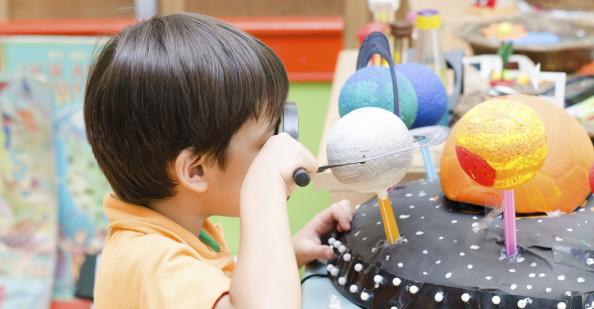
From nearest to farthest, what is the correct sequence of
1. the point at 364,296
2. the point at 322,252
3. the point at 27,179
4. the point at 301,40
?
the point at 364,296 → the point at 322,252 → the point at 27,179 → the point at 301,40

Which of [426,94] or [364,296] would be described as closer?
[364,296]

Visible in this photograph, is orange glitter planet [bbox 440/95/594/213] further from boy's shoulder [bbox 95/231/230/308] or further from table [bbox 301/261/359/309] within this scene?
boy's shoulder [bbox 95/231/230/308]

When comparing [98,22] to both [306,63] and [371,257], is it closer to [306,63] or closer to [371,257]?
[306,63]

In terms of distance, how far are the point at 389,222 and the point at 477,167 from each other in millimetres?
126

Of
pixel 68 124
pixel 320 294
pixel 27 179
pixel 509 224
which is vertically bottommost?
pixel 27 179

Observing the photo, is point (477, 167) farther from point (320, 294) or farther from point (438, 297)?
point (320, 294)

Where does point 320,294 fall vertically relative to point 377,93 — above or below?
below

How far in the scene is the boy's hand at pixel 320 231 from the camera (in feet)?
2.95

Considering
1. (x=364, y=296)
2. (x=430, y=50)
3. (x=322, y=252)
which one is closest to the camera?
(x=364, y=296)

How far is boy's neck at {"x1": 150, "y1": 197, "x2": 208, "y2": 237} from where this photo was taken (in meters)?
0.79

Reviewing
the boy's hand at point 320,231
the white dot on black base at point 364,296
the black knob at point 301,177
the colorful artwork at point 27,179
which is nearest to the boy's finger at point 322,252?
the boy's hand at point 320,231

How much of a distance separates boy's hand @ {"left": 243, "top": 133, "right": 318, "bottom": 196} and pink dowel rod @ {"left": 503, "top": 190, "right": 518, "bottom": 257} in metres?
0.17

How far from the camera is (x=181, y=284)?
2.22 feet

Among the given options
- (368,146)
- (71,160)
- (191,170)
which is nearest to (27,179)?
(71,160)
